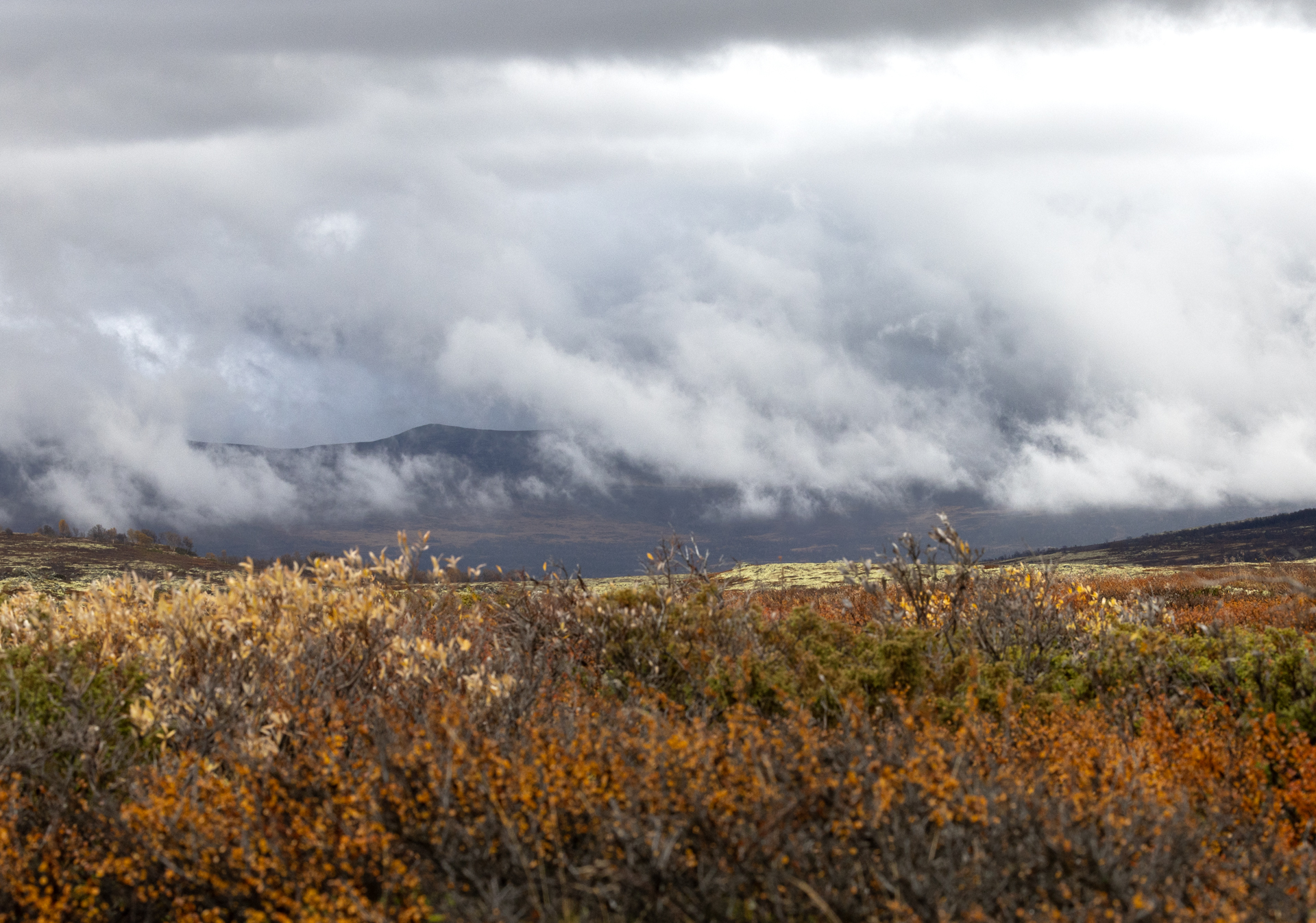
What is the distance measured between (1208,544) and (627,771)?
6199 inches

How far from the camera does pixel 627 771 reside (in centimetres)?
501

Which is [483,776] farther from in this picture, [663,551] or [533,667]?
[663,551]

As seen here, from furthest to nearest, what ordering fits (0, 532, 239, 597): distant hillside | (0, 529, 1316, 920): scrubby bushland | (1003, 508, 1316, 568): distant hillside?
(1003, 508, 1316, 568): distant hillside < (0, 532, 239, 597): distant hillside < (0, 529, 1316, 920): scrubby bushland

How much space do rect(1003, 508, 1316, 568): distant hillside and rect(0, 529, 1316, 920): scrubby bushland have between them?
84.3m

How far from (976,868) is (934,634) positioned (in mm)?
6534

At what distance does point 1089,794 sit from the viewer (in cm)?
498

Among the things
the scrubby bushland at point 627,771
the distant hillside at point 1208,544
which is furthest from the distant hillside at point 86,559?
the distant hillside at point 1208,544

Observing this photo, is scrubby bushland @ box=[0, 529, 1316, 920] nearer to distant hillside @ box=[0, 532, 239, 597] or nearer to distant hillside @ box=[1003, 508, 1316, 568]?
distant hillside @ box=[0, 532, 239, 597]

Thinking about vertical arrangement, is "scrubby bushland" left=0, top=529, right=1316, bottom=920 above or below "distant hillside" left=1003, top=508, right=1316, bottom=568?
above

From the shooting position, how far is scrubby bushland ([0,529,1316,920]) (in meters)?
4.43

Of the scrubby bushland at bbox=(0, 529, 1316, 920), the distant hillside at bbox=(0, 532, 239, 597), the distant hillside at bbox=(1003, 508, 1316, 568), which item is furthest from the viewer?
the distant hillside at bbox=(1003, 508, 1316, 568)

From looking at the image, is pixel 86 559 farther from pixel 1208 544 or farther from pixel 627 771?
pixel 1208 544

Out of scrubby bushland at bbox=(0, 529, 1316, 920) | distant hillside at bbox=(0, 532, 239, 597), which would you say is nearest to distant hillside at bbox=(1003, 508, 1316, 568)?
distant hillside at bbox=(0, 532, 239, 597)

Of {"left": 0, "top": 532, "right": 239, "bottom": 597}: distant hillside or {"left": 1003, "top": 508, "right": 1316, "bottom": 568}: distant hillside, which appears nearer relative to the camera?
{"left": 0, "top": 532, "right": 239, "bottom": 597}: distant hillside
